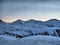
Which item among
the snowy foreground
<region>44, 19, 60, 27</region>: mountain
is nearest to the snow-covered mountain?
<region>44, 19, 60, 27</region>: mountain

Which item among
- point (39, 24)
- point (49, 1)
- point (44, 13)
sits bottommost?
point (39, 24)

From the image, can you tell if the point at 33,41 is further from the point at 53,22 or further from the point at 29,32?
the point at 53,22

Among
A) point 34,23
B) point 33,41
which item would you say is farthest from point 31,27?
point 33,41

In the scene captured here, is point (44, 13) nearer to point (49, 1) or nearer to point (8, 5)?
point (49, 1)

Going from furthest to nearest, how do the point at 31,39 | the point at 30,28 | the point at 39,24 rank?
the point at 39,24 < the point at 30,28 < the point at 31,39

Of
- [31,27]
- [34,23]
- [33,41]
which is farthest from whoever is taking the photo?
[34,23]

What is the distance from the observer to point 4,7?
7.48ft

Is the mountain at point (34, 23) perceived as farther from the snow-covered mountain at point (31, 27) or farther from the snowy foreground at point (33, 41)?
the snowy foreground at point (33, 41)

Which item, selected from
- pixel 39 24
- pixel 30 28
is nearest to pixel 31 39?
pixel 30 28

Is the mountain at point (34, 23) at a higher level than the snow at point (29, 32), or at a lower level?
higher

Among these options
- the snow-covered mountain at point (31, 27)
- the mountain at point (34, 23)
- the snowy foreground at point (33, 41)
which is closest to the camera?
the snowy foreground at point (33, 41)

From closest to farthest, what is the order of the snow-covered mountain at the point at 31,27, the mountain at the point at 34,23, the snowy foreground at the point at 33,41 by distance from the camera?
the snowy foreground at the point at 33,41
the snow-covered mountain at the point at 31,27
the mountain at the point at 34,23

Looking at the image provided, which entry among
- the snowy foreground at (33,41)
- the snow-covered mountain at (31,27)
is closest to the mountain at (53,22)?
the snow-covered mountain at (31,27)

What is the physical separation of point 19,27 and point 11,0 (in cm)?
39
